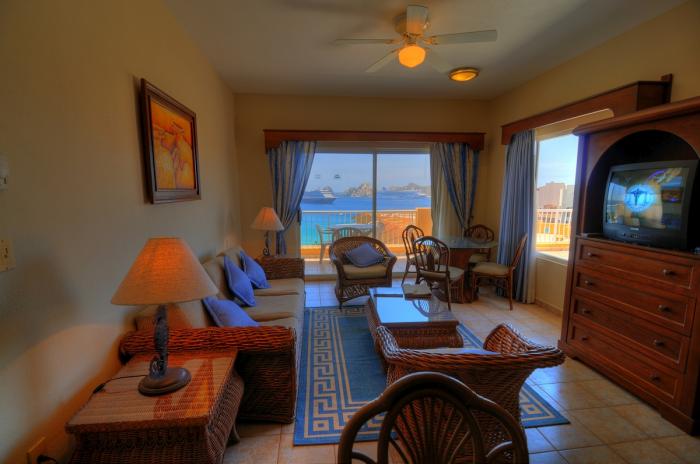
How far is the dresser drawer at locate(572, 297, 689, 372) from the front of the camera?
1.86m

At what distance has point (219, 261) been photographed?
107 inches

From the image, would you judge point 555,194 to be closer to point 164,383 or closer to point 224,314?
point 224,314

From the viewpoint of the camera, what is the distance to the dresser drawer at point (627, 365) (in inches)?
74.5

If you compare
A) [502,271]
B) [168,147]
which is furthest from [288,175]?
[502,271]

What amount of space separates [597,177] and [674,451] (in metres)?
1.81

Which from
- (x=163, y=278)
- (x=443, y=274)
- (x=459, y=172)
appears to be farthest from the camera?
(x=459, y=172)

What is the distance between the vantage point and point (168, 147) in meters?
2.14

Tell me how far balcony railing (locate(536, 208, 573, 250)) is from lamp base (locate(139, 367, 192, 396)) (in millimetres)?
3998

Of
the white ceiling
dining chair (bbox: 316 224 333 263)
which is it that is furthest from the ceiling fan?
dining chair (bbox: 316 224 333 263)

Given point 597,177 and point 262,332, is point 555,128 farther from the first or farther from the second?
point 262,332

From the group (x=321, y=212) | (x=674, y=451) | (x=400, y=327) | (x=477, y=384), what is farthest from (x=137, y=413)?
(x=321, y=212)

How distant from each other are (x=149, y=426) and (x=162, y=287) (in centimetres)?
51

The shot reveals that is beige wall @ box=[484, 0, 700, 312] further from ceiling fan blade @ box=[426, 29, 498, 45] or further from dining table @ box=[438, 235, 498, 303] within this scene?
ceiling fan blade @ box=[426, 29, 498, 45]

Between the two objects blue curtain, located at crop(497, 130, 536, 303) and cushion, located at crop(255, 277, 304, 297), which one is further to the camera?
blue curtain, located at crop(497, 130, 536, 303)
